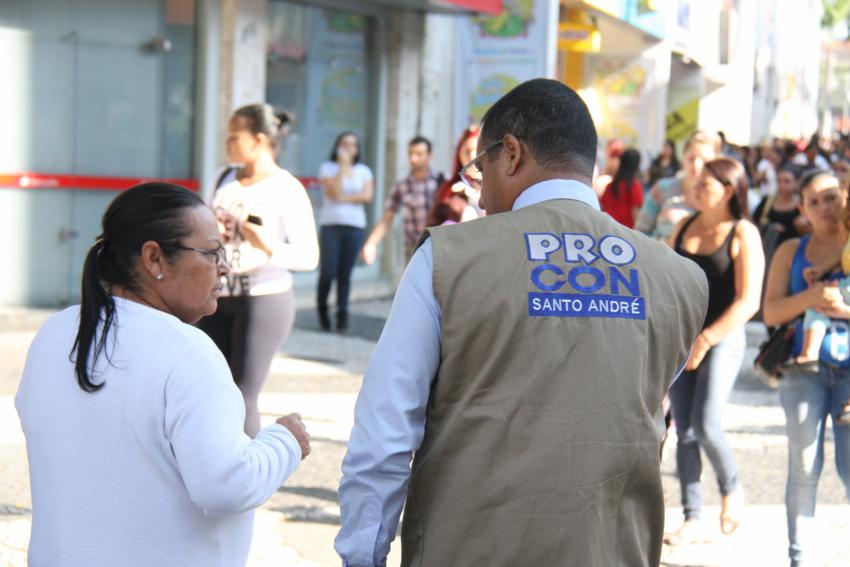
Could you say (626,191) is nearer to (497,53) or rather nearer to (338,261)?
(338,261)

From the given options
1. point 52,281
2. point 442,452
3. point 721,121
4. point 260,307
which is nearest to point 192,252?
point 442,452

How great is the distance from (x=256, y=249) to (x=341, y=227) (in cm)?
655

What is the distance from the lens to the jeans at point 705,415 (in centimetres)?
609

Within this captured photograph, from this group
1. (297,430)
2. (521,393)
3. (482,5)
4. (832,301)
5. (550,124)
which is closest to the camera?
(521,393)

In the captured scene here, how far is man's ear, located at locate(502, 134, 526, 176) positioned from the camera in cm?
282

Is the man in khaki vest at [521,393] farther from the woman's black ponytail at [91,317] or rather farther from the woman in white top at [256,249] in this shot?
the woman in white top at [256,249]

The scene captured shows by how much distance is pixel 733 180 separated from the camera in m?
6.13

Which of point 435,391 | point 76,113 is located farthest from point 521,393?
point 76,113

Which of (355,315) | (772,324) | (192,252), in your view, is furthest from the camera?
(355,315)

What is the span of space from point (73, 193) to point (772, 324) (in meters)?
8.45

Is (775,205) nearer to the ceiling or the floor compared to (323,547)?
nearer to the ceiling

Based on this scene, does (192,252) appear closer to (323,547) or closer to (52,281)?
(323,547)

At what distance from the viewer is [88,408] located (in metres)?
2.76

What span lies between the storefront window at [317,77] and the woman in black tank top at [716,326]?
9.04m
